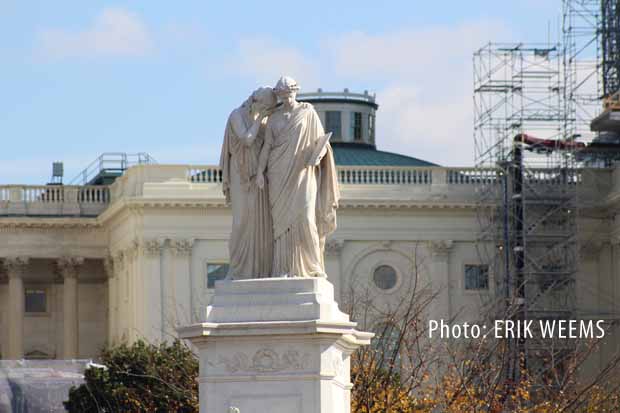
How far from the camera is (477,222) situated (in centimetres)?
10069

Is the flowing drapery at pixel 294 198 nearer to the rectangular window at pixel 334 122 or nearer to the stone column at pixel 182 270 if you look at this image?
the stone column at pixel 182 270

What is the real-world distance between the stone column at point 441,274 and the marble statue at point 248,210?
74.2m

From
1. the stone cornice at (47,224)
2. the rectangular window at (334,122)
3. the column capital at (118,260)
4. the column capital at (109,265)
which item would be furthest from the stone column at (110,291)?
the rectangular window at (334,122)

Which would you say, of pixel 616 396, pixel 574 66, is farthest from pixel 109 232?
pixel 616 396

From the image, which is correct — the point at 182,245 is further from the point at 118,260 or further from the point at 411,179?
the point at 411,179

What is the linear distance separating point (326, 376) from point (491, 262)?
243 ft

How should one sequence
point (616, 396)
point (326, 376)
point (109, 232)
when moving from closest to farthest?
point (326, 376) < point (616, 396) < point (109, 232)

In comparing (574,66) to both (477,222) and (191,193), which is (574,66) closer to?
(477,222)

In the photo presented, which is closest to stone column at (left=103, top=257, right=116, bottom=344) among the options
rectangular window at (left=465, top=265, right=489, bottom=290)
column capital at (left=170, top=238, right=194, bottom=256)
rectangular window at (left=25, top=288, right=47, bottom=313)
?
rectangular window at (left=25, top=288, right=47, bottom=313)

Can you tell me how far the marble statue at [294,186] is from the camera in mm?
24328

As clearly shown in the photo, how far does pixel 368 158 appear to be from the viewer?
112500 millimetres

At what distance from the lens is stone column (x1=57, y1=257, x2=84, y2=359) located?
10900 cm

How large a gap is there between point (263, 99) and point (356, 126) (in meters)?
93.8

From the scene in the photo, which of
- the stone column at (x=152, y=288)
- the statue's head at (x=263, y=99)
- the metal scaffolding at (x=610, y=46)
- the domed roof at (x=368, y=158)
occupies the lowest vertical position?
the statue's head at (x=263, y=99)
